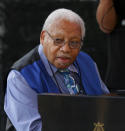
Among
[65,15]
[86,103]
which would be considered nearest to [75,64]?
[65,15]

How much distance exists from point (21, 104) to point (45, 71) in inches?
10.3

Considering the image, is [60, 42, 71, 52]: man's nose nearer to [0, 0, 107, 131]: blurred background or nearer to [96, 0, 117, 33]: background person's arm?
[96, 0, 117, 33]: background person's arm

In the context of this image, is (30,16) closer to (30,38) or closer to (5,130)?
(30,38)

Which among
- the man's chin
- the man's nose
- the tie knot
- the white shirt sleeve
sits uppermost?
the man's nose

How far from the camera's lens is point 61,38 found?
2061mm

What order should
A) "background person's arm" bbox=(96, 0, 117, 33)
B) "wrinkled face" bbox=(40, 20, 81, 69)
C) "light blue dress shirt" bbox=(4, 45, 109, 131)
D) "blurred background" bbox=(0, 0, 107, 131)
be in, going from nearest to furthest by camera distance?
"light blue dress shirt" bbox=(4, 45, 109, 131)
"wrinkled face" bbox=(40, 20, 81, 69)
"background person's arm" bbox=(96, 0, 117, 33)
"blurred background" bbox=(0, 0, 107, 131)

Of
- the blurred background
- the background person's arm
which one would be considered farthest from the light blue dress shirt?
the blurred background

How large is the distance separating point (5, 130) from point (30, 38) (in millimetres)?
2564

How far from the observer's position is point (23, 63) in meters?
2.17

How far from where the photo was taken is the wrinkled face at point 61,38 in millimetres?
2061

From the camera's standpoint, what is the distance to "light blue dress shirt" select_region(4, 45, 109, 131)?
76.1 inches

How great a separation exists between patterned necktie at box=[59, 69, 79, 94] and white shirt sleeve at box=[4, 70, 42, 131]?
26cm

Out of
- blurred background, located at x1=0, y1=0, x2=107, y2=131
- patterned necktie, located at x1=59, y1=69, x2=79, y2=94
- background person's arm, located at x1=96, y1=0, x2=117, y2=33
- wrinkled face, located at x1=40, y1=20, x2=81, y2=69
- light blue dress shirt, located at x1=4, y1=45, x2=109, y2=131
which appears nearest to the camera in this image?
light blue dress shirt, located at x1=4, y1=45, x2=109, y2=131

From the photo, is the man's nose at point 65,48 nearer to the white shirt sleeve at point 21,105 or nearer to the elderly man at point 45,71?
the elderly man at point 45,71
